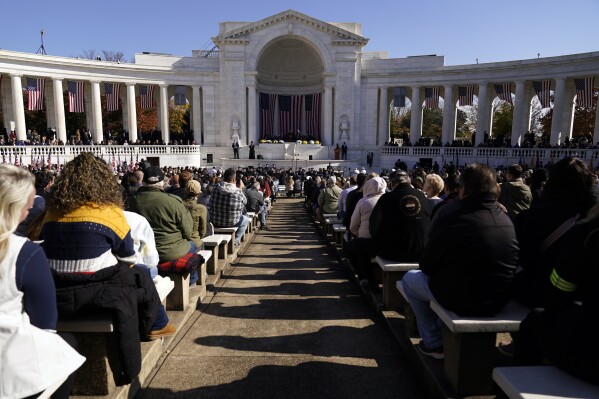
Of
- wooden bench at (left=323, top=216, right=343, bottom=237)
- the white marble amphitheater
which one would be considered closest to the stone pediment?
the white marble amphitheater

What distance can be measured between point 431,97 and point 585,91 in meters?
11.8

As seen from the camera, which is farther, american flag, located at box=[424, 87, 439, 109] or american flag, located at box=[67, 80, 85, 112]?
american flag, located at box=[424, 87, 439, 109]

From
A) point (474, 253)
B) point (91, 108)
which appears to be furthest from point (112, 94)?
point (474, 253)

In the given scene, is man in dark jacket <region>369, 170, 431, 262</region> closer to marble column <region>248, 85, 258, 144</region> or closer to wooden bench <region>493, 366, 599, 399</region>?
wooden bench <region>493, 366, 599, 399</region>

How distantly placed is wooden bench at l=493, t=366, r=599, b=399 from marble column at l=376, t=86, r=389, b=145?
38.2 meters

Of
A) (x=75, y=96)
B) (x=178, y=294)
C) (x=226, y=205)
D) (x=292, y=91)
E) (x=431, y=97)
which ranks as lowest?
(x=178, y=294)

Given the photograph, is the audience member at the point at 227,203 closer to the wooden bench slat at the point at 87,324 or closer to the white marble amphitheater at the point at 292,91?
the wooden bench slat at the point at 87,324

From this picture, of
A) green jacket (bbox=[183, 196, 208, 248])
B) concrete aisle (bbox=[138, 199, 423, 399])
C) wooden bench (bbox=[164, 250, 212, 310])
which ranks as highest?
green jacket (bbox=[183, 196, 208, 248])

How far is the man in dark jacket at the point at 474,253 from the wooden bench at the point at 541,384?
73 cm

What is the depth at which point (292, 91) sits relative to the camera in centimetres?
4181

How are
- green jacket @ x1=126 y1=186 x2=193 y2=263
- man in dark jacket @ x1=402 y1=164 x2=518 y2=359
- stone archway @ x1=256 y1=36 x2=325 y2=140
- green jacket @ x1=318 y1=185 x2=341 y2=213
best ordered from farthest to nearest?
stone archway @ x1=256 y1=36 x2=325 y2=140 < green jacket @ x1=318 y1=185 x2=341 y2=213 < green jacket @ x1=126 y1=186 x2=193 y2=263 < man in dark jacket @ x1=402 y1=164 x2=518 y2=359

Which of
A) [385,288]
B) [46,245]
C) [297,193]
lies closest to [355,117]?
[297,193]

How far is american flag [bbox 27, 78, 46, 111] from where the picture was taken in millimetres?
31094

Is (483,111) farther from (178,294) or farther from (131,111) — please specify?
(178,294)
